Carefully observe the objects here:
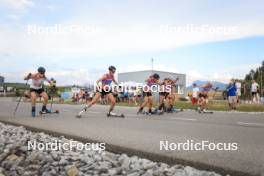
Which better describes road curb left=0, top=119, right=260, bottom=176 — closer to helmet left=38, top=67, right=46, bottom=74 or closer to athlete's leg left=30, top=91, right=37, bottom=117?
athlete's leg left=30, top=91, right=37, bottom=117

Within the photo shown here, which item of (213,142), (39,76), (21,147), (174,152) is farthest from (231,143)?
(39,76)

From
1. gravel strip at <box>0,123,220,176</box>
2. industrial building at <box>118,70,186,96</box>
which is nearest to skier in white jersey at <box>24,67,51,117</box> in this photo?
gravel strip at <box>0,123,220,176</box>

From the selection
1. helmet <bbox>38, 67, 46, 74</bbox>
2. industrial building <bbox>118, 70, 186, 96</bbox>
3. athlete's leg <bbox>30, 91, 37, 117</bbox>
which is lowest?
athlete's leg <bbox>30, 91, 37, 117</bbox>

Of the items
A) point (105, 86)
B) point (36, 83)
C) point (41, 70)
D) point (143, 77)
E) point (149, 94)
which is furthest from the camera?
point (143, 77)

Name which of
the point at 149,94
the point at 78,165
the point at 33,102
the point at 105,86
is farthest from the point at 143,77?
the point at 78,165

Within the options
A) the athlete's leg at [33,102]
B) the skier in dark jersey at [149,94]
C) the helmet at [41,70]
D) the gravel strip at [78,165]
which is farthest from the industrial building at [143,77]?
the gravel strip at [78,165]

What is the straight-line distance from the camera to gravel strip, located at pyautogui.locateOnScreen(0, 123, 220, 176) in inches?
186

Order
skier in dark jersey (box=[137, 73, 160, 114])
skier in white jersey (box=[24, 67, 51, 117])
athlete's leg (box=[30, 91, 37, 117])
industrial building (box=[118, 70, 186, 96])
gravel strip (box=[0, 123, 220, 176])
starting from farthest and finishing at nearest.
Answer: industrial building (box=[118, 70, 186, 96]), skier in dark jersey (box=[137, 73, 160, 114]), skier in white jersey (box=[24, 67, 51, 117]), athlete's leg (box=[30, 91, 37, 117]), gravel strip (box=[0, 123, 220, 176])

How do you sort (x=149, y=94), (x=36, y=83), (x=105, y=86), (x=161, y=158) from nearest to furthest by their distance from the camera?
(x=161, y=158)
(x=105, y=86)
(x=36, y=83)
(x=149, y=94)

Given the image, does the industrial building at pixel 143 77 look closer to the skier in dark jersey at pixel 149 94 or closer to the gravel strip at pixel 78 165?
the skier in dark jersey at pixel 149 94

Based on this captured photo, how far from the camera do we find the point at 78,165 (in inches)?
209

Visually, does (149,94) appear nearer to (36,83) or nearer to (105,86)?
(105,86)

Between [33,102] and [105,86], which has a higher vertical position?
[105,86]

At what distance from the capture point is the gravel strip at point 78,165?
15.5ft
